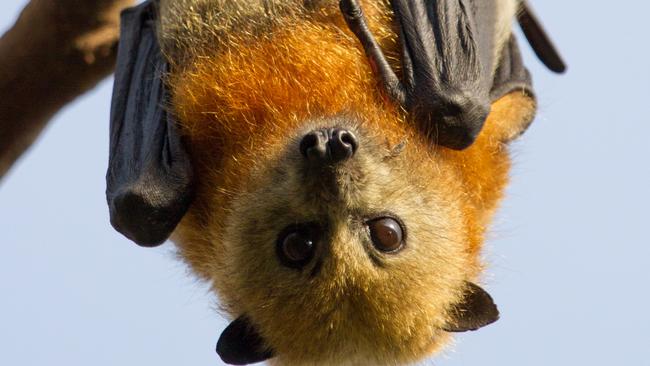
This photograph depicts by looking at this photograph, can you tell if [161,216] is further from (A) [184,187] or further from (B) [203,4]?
(B) [203,4]

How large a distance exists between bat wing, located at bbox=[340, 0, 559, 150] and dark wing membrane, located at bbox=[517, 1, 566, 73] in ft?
5.39

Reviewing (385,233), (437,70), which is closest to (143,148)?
(385,233)

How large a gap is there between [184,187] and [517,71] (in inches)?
97.0

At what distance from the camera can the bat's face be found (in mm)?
5762

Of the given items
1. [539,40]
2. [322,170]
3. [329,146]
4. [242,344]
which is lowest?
[242,344]

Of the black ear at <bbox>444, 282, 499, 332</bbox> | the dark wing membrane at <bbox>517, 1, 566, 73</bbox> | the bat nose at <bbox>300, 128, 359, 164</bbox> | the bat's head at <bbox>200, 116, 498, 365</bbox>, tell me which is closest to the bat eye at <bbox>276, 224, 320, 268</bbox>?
the bat's head at <bbox>200, 116, 498, 365</bbox>

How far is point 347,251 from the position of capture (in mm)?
5785

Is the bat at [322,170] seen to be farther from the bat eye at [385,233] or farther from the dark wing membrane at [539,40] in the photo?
the dark wing membrane at [539,40]

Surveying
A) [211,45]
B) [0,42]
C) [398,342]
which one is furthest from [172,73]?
[398,342]

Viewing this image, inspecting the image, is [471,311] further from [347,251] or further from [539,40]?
[539,40]

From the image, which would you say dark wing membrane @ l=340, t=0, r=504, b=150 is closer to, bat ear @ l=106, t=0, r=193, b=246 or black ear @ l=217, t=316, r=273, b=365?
bat ear @ l=106, t=0, r=193, b=246

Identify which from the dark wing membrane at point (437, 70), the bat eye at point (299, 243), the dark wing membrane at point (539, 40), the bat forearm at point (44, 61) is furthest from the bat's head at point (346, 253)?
the dark wing membrane at point (539, 40)

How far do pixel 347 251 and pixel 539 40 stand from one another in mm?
3076

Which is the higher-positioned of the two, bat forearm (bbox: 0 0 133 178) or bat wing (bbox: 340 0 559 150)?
bat wing (bbox: 340 0 559 150)
